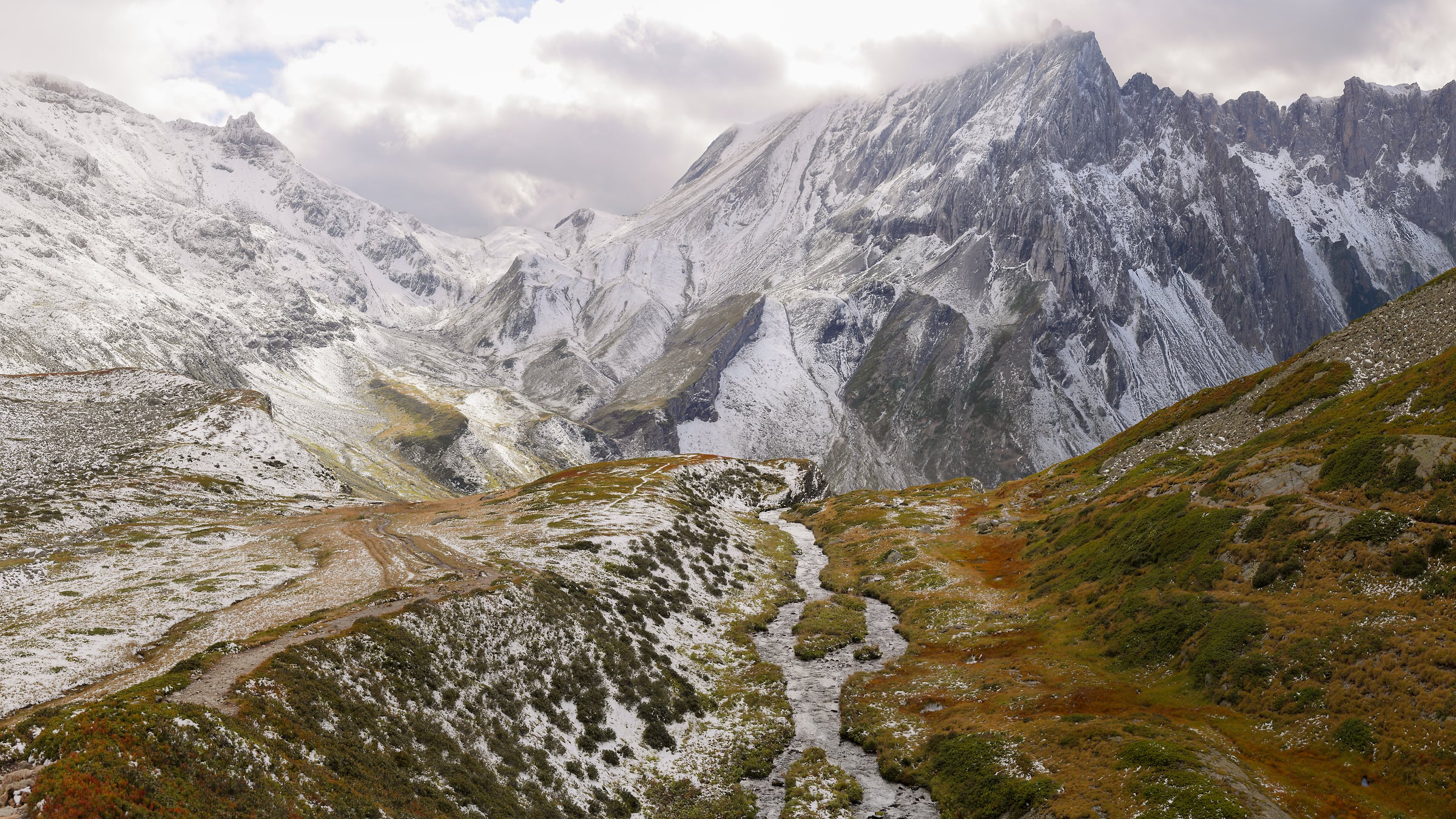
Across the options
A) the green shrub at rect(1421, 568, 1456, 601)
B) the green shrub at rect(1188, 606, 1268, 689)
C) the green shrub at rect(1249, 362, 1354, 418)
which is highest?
the green shrub at rect(1249, 362, 1354, 418)

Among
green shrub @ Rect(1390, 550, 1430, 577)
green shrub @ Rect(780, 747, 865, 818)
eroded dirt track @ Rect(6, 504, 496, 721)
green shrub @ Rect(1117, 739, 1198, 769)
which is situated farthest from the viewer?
green shrub @ Rect(780, 747, 865, 818)

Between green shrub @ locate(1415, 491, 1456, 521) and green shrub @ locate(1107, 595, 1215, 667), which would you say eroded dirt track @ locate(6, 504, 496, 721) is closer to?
green shrub @ locate(1107, 595, 1215, 667)

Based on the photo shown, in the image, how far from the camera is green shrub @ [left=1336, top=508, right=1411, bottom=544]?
39188mm

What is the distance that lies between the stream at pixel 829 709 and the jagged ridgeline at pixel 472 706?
1264mm

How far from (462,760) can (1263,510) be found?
52553 mm

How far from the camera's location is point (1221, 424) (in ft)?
280

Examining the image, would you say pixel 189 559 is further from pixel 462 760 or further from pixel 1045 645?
pixel 1045 645

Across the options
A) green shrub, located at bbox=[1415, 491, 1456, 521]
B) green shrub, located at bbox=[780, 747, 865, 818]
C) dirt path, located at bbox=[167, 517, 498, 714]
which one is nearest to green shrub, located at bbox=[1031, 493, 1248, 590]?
green shrub, located at bbox=[1415, 491, 1456, 521]

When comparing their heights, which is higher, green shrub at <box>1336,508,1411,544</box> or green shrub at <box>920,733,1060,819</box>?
green shrub at <box>1336,508,1411,544</box>

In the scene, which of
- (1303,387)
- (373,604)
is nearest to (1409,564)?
(1303,387)

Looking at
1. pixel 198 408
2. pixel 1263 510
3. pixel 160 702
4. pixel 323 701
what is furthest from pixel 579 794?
pixel 198 408

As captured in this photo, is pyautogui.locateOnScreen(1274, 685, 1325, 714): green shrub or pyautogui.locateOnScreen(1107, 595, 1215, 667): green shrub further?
pyautogui.locateOnScreen(1107, 595, 1215, 667): green shrub

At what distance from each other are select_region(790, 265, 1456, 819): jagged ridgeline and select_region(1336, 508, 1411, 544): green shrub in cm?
13

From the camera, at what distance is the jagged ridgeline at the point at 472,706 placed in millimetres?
24219
